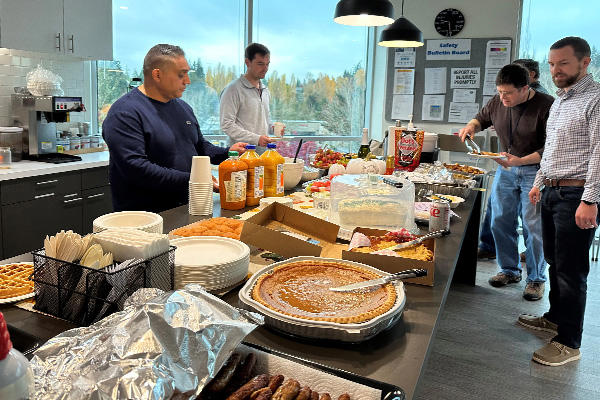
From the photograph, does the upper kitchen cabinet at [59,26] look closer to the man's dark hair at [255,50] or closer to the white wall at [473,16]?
the man's dark hair at [255,50]

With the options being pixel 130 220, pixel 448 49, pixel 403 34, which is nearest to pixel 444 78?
pixel 448 49

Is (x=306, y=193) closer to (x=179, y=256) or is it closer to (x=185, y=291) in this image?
(x=179, y=256)

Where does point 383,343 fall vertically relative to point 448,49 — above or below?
below

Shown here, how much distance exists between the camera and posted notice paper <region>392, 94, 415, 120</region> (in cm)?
665

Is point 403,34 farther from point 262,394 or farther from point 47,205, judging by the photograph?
point 262,394

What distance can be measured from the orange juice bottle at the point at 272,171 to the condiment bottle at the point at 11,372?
→ 6.62 feet

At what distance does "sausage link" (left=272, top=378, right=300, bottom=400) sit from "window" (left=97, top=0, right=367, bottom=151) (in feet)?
16.3

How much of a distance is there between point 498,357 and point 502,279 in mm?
1323

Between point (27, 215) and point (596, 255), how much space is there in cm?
524

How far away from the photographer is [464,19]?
20.2ft

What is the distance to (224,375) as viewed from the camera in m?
0.85

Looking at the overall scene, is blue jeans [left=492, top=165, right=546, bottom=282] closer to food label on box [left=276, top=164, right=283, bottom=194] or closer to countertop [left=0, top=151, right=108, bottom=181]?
food label on box [left=276, top=164, right=283, bottom=194]

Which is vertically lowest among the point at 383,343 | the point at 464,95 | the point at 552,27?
the point at 383,343

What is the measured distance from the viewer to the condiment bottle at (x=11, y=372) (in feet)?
1.51
